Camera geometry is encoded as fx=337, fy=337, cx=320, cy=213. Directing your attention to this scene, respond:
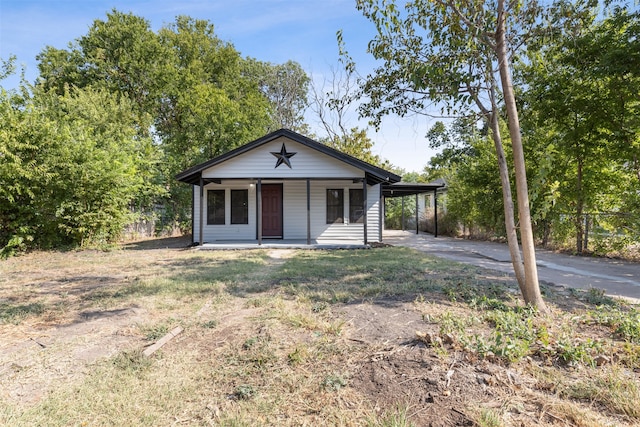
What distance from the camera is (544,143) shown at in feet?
31.3

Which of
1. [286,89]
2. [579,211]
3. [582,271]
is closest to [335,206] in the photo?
[579,211]

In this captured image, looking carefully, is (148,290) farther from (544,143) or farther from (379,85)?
(544,143)

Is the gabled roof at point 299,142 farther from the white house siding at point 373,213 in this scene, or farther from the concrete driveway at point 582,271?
the concrete driveway at point 582,271

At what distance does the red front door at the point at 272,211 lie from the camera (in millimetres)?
13430

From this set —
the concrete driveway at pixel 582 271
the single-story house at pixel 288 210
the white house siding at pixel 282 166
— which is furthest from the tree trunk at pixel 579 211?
the white house siding at pixel 282 166

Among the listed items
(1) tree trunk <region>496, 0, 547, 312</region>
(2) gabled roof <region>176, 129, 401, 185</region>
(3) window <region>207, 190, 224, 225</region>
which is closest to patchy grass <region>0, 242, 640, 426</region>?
(1) tree trunk <region>496, 0, 547, 312</region>

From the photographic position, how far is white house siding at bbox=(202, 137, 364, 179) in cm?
1185

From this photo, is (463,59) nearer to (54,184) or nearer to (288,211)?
(288,211)

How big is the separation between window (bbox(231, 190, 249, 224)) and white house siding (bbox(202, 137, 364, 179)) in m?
1.64

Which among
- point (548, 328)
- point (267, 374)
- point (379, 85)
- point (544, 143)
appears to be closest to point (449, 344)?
point (548, 328)

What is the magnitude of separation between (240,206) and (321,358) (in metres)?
11.2

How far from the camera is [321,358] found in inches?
110

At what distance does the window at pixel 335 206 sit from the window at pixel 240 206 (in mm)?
3265

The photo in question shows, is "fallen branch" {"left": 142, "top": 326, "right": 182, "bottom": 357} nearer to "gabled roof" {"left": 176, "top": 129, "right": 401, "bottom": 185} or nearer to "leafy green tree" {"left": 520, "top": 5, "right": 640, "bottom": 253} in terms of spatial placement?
"leafy green tree" {"left": 520, "top": 5, "right": 640, "bottom": 253}
